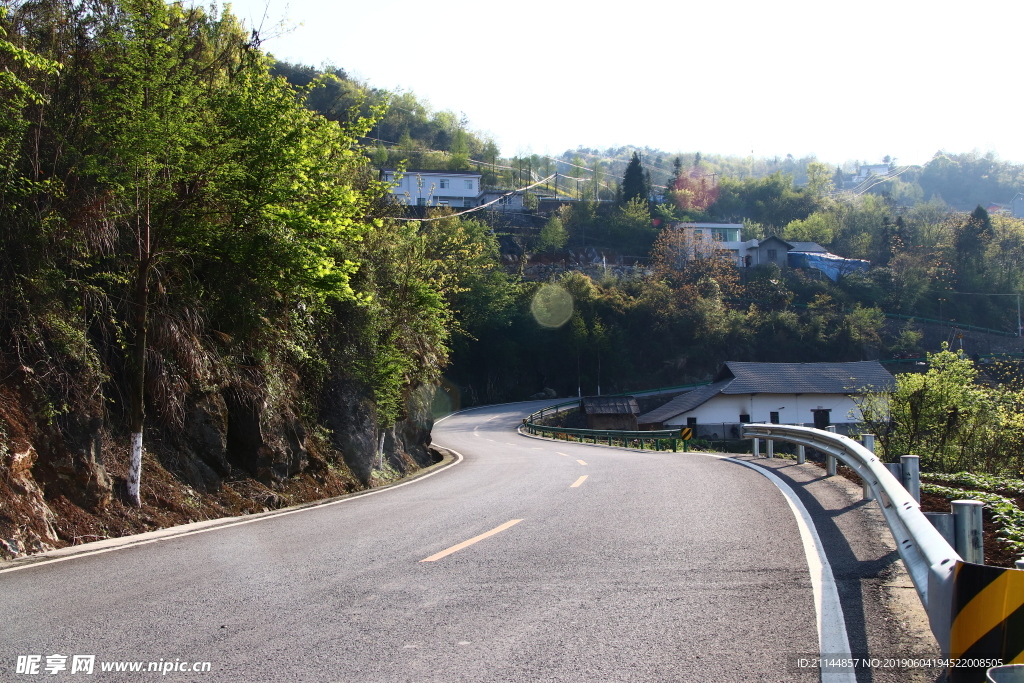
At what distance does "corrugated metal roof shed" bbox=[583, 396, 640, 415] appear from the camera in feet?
205

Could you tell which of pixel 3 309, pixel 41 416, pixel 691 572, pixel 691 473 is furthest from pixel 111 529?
pixel 691 473

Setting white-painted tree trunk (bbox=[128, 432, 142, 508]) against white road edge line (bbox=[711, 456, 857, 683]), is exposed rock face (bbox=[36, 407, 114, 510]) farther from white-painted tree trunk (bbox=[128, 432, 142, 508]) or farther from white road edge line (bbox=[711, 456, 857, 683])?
white road edge line (bbox=[711, 456, 857, 683])

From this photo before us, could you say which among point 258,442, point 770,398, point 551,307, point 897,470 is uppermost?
point 551,307

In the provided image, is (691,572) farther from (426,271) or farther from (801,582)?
(426,271)

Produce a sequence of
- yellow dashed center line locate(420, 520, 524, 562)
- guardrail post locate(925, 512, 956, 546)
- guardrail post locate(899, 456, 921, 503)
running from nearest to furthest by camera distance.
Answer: guardrail post locate(925, 512, 956, 546)
yellow dashed center line locate(420, 520, 524, 562)
guardrail post locate(899, 456, 921, 503)

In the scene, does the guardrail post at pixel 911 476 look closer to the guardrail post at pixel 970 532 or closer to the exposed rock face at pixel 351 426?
the guardrail post at pixel 970 532

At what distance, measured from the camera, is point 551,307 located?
8075 cm

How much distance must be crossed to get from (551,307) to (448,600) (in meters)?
75.5

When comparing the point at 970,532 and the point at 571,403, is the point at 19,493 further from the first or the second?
the point at 571,403

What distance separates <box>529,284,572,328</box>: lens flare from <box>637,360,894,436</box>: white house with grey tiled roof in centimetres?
2042

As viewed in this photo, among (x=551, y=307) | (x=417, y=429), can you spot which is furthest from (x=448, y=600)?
(x=551, y=307)

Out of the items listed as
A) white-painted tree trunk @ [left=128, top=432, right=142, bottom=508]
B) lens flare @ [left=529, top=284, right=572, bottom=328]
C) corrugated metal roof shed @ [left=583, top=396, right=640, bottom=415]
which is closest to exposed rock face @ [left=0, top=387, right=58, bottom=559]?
white-painted tree trunk @ [left=128, top=432, right=142, bottom=508]

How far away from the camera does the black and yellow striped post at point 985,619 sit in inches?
131

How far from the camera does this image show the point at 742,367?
61.2 metres
